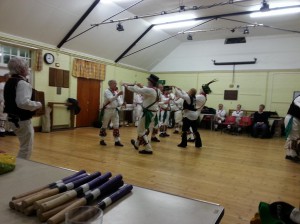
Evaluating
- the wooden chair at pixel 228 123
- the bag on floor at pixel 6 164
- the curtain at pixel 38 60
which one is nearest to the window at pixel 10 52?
the curtain at pixel 38 60

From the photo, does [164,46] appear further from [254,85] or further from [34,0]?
[34,0]

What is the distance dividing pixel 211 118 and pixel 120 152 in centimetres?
570

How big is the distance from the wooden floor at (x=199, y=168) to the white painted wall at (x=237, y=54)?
4.81m

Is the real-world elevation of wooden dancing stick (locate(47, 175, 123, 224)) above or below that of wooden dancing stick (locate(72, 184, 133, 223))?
above

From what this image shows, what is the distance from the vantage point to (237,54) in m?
9.80

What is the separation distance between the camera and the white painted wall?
9008 mm

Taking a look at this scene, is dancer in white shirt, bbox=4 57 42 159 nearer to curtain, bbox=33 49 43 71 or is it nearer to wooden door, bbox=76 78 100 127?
curtain, bbox=33 49 43 71

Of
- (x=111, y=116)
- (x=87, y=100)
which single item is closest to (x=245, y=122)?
(x=111, y=116)

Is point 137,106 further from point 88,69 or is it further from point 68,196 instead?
point 68,196

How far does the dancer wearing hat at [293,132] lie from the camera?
15.3 ft

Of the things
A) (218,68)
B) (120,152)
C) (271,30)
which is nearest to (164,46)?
(218,68)

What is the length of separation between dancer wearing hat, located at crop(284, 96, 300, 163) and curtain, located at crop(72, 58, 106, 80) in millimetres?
6283

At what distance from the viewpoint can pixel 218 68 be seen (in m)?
10.2

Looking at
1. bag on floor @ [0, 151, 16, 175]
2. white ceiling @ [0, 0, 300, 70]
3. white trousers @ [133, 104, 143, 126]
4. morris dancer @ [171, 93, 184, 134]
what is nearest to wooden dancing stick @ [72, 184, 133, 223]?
bag on floor @ [0, 151, 16, 175]
